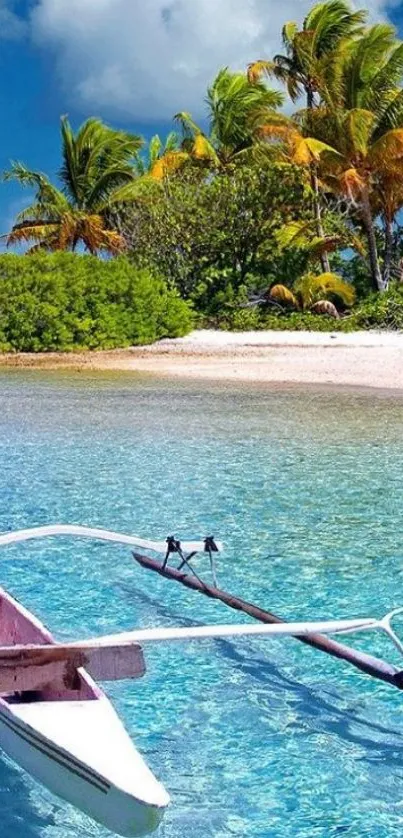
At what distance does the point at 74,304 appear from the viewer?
84.7 ft

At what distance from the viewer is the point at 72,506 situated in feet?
30.2

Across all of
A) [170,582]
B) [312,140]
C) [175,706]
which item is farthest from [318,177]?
[175,706]

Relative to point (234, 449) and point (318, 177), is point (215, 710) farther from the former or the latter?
point (318, 177)

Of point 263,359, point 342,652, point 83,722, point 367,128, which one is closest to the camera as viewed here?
point 83,722

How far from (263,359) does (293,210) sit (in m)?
9.17

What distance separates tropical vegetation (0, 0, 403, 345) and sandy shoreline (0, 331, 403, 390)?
123 cm

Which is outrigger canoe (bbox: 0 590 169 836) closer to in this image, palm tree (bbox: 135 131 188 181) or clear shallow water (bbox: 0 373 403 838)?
clear shallow water (bbox: 0 373 403 838)

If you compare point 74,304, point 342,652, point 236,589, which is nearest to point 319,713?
point 342,652

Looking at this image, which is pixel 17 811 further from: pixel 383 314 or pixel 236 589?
pixel 383 314

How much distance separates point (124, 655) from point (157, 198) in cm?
2905

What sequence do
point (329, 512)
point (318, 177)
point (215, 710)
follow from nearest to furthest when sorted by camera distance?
point (215, 710) → point (329, 512) → point (318, 177)

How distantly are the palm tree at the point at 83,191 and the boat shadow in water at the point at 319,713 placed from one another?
92.9 ft

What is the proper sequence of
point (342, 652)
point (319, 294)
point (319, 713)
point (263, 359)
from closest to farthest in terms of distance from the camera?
1. point (342, 652)
2. point (319, 713)
3. point (263, 359)
4. point (319, 294)

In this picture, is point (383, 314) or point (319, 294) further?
point (319, 294)
